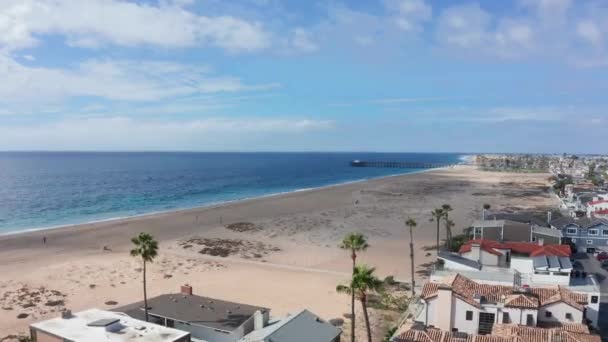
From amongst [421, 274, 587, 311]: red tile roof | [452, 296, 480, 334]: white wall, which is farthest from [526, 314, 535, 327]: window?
[452, 296, 480, 334]: white wall

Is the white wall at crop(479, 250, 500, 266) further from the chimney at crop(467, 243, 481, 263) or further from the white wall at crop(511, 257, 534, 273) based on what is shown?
the white wall at crop(511, 257, 534, 273)

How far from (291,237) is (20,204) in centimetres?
7108

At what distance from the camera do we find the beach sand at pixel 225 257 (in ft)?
127

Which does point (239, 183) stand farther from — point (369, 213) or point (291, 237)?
point (291, 237)

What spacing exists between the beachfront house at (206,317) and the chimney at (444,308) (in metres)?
10.9

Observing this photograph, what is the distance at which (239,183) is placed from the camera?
511 feet

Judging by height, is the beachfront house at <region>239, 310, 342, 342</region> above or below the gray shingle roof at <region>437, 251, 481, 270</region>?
below

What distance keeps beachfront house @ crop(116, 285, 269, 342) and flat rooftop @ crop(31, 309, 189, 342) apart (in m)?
3.09

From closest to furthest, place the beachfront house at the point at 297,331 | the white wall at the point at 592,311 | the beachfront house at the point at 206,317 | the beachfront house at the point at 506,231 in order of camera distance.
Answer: the beachfront house at the point at 297,331 → the beachfront house at the point at 206,317 → the white wall at the point at 592,311 → the beachfront house at the point at 506,231

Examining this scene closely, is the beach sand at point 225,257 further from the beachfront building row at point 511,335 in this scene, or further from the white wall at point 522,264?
the white wall at point 522,264

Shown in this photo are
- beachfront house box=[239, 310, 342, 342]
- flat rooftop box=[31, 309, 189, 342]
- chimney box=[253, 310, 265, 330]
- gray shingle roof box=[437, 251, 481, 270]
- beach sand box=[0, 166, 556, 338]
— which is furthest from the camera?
beach sand box=[0, 166, 556, 338]

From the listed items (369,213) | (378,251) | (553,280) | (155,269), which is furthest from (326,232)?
(553,280)

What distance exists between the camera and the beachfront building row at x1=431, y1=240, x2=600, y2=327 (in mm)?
30111

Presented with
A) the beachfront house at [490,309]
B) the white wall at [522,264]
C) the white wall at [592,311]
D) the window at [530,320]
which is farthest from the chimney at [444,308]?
the white wall at [522,264]
